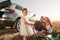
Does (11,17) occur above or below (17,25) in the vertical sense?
above

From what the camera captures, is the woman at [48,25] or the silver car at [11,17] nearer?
the silver car at [11,17]

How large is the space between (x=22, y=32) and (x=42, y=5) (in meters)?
0.53

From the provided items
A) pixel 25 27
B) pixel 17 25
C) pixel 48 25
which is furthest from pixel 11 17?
pixel 48 25

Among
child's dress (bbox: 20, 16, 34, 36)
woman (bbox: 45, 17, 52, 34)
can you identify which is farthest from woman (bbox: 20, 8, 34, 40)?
woman (bbox: 45, 17, 52, 34)

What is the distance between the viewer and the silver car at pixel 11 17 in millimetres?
3639

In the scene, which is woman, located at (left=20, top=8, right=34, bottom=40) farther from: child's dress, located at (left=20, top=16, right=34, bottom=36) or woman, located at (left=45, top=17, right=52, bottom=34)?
woman, located at (left=45, top=17, right=52, bottom=34)

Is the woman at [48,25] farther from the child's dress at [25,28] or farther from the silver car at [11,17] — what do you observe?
the silver car at [11,17]

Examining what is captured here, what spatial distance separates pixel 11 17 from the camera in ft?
12.0

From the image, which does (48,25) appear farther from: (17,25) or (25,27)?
(17,25)

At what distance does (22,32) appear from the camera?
3.69m

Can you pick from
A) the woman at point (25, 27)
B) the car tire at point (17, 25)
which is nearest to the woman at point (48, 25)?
the woman at point (25, 27)

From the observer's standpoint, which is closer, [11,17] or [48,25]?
[11,17]

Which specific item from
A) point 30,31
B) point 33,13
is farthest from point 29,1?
point 30,31

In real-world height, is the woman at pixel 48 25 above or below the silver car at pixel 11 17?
below
